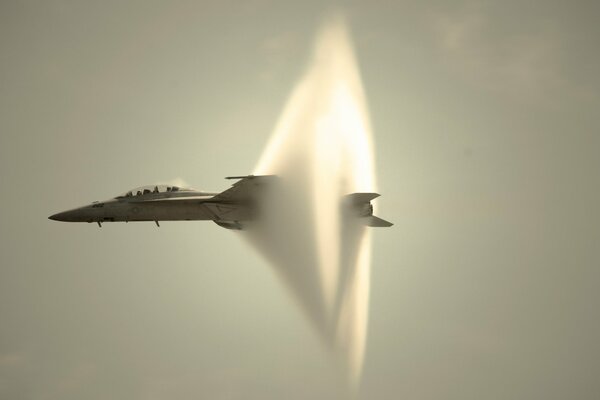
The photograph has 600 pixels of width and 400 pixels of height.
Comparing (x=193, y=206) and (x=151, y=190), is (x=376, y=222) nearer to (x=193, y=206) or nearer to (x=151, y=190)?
(x=193, y=206)

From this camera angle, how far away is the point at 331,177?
44.0 meters

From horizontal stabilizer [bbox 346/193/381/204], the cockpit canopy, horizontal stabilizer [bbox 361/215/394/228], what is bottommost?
horizontal stabilizer [bbox 361/215/394/228]

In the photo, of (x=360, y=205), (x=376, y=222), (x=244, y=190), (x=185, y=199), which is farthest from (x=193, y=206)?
(x=376, y=222)

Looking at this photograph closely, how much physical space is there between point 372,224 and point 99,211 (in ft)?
55.4

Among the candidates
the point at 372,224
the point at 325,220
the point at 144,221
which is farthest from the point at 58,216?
the point at 372,224

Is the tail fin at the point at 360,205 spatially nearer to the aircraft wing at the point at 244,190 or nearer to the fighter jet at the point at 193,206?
the fighter jet at the point at 193,206

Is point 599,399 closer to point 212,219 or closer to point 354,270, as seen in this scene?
point 354,270

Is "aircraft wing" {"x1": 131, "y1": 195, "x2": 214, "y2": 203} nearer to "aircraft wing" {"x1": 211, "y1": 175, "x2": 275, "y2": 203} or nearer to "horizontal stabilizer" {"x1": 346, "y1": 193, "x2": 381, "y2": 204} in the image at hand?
"aircraft wing" {"x1": 211, "y1": 175, "x2": 275, "y2": 203}

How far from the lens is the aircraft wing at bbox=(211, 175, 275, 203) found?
38812 mm

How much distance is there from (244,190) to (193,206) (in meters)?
3.47

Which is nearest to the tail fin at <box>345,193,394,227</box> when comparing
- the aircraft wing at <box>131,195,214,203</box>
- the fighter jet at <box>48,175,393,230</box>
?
the fighter jet at <box>48,175,393,230</box>

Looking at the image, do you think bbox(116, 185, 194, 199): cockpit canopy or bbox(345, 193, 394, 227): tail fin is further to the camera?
bbox(116, 185, 194, 199): cockpit canopy

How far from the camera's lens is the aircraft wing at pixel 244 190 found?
127 ft

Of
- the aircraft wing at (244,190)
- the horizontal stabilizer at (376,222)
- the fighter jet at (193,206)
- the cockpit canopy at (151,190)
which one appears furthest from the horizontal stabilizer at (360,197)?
the cockpit canopy at (151,190)
